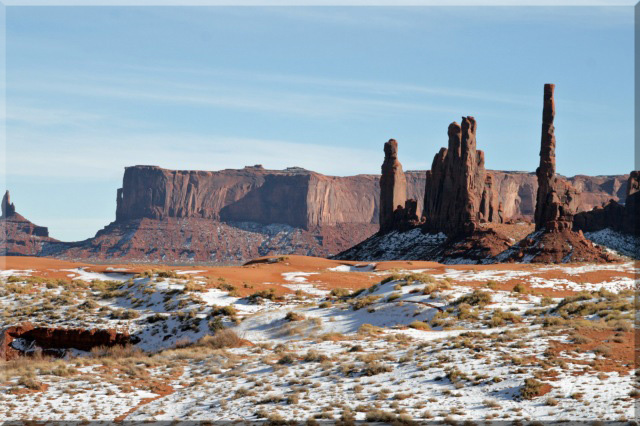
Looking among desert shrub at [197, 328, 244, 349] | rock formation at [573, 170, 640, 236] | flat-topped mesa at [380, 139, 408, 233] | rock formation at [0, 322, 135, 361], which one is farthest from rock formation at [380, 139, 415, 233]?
desert shrub at [197, 328, 244, 349]

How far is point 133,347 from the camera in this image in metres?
32.8

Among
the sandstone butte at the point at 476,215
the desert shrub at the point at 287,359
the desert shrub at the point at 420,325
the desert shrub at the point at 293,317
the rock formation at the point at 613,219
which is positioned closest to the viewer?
the desert shrub at the point at 287,359

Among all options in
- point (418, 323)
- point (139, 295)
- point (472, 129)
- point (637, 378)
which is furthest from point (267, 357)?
point (472, 129)

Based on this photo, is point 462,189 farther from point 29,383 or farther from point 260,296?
point 29,383

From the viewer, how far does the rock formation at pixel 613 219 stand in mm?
112812

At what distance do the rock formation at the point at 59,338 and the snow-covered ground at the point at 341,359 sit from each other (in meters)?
0.91

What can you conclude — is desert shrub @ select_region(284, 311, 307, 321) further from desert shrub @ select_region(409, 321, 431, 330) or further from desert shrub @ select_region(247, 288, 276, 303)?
desert shrub @ select_region(247, 288, 276, 303)

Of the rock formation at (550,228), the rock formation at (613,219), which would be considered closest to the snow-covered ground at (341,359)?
the rock formation at (550,228)

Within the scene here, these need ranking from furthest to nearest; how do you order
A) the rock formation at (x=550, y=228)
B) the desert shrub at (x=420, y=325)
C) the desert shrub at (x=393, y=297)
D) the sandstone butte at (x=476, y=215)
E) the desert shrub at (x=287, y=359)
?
1. the sandstone butte at (x=476, y=215)
2. the rock formation at (x=550, y=228)
3. the desert shrub at (x=393, y=297)
4. the desert shrub at (x=420, y=325)
5. the desert shrub at (x=287, y=359)

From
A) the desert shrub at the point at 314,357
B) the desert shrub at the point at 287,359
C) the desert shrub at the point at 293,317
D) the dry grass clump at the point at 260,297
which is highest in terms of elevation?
the dry grass clump at the point at 260,297

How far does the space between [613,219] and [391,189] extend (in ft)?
124

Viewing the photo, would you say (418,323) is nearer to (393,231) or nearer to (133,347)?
(133,347)

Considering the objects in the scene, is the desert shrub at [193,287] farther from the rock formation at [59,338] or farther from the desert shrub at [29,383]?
the desert shrub at [29,383]

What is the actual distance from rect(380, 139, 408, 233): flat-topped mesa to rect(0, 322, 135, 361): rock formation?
9864 centimetres
